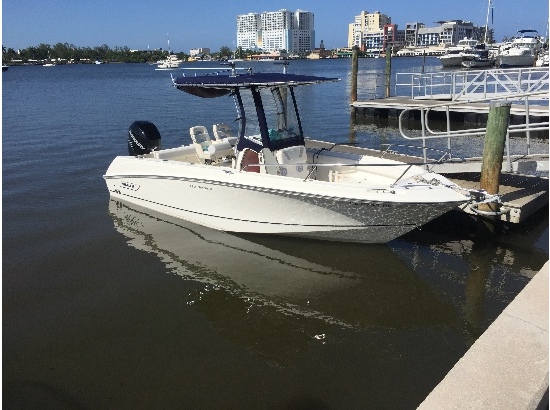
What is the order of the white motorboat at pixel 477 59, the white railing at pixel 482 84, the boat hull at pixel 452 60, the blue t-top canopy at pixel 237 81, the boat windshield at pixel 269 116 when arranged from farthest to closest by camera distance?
the boat hull at pixel 452 60
the white motorboat at pixel 477 59
the white railing at pixel 482 84
the boat windshield at pixel 269 116
the blue t-top canopy at pixel 237 81

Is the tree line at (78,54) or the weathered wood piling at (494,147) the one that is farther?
the tree line at (78,54)

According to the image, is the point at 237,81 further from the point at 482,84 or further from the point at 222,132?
the point at 482,84

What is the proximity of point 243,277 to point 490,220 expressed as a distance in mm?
5023

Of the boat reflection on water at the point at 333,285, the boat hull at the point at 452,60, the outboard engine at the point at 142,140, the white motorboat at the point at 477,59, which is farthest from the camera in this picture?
the boat hull at the point at 452,60

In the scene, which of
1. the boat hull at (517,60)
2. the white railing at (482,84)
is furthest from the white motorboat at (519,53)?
the white railing at (482,84)

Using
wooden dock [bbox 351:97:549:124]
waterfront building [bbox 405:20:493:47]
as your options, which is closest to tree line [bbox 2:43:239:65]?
waterfront building [bbox 405:20:493:47]

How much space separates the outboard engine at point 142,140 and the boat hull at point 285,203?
1059mm

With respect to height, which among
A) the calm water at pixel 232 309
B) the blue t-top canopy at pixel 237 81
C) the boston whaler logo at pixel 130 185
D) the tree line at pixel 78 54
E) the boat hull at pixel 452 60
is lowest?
the calm water at pixel 232 309

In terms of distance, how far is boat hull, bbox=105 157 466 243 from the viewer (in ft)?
24.3

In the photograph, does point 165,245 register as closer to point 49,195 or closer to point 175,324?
point 175,324

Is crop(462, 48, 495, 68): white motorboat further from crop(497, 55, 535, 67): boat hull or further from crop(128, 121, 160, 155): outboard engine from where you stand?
crop(128, 121, 160, 155): outboard engine

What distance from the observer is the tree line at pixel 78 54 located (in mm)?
149875

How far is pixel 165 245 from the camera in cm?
926

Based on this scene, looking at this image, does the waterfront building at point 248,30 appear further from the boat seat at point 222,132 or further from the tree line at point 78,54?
the boat seat at point 222,132
